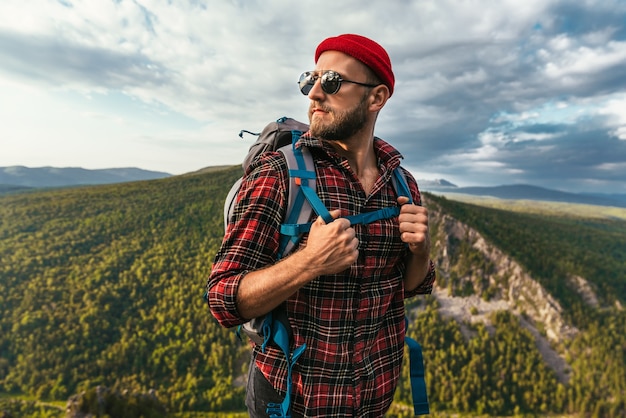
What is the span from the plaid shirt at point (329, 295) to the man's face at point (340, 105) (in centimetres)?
17

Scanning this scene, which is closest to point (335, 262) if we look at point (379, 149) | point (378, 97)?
point (379, 149)

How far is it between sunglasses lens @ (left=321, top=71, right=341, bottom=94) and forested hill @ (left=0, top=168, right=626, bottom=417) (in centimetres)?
5497

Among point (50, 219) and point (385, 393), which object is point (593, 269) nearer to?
point (385, 393)

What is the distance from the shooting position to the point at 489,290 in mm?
55750

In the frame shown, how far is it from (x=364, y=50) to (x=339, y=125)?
72cm

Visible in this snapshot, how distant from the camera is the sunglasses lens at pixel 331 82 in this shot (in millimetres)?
3117

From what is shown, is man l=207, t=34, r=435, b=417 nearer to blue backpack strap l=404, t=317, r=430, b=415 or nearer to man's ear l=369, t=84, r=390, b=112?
man's ear l=369, t=84, r=390, b=112

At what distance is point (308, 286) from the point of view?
9.31 ft

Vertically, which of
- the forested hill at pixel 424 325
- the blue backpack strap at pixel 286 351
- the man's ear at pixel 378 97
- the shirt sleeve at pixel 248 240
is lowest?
the forested hill at pixel 424 325

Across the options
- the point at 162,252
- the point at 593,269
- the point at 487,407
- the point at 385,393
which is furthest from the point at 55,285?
the point at 593,269

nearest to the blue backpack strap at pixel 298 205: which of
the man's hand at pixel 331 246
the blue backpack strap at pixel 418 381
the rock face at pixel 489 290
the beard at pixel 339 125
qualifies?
the man's hand at pixel 331 246

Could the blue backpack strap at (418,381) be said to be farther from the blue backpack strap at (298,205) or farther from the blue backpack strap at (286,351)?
the blue backpack strap at (298,205)

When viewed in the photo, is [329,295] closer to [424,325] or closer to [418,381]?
[418,381]

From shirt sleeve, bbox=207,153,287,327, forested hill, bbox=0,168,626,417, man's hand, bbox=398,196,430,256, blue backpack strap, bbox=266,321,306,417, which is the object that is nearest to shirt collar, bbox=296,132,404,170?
shirt sleeve, bbox=207,153,287,327
